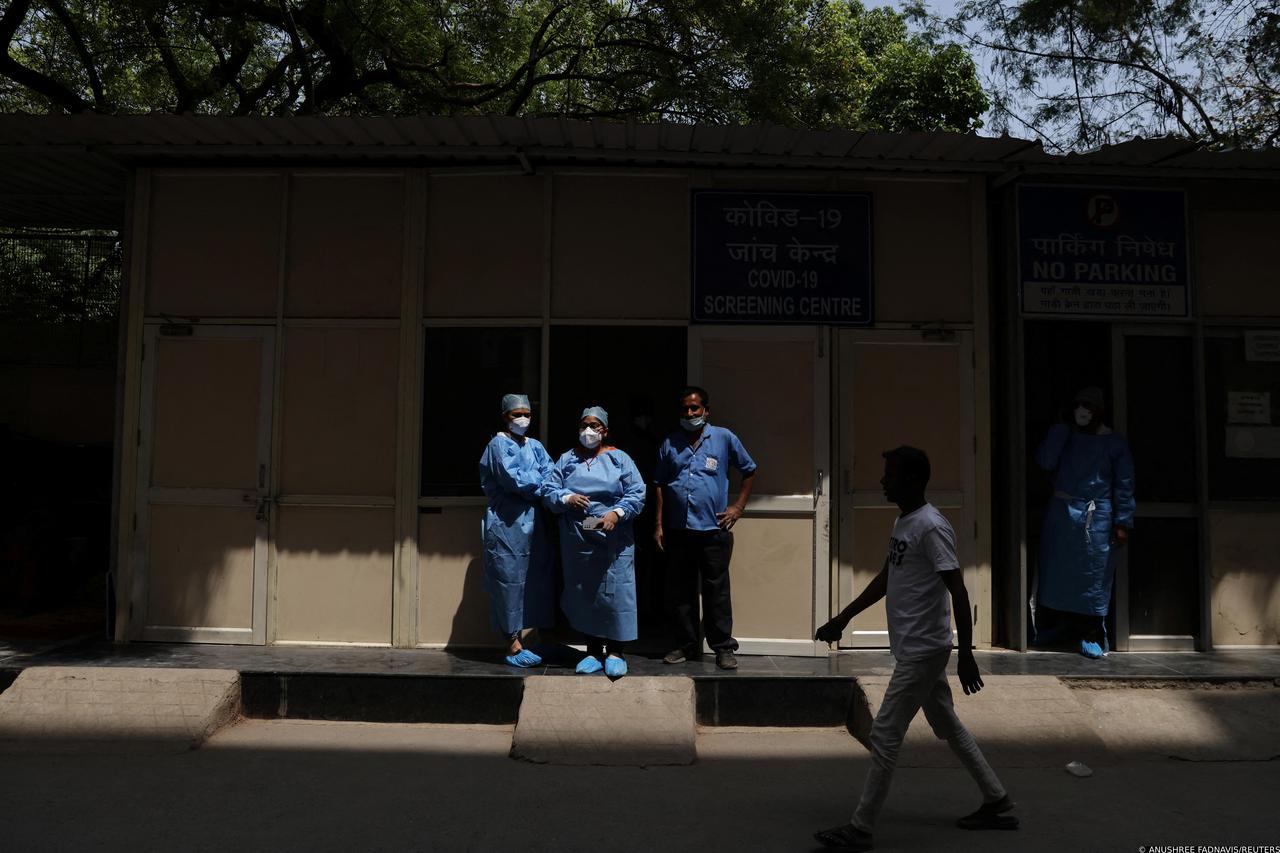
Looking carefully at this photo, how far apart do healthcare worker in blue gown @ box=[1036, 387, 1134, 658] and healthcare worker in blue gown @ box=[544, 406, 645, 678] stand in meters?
2.99

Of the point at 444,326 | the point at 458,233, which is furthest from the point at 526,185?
the point at 444,326

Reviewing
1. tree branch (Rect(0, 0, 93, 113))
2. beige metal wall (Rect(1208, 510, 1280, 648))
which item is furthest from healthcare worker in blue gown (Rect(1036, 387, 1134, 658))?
tree branch (Rect(0, 0, 93, 113))

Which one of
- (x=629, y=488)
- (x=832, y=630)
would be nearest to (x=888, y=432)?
(x=629, y=488)

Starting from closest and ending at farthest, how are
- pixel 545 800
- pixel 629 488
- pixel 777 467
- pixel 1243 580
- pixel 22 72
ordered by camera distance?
pixel 545 800
pixel 629 488
pixel 777 467
pixel 1243 580
pixel 22 72

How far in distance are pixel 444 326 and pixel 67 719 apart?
3318 millimetres

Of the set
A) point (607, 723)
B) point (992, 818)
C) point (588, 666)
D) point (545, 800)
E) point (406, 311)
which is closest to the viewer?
point (992, 818)

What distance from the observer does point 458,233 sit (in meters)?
6.91

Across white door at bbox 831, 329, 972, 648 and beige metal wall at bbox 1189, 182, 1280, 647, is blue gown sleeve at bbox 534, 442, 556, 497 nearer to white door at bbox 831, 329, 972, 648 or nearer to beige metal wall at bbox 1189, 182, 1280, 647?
white door at bbox 831, 329, 972, 648

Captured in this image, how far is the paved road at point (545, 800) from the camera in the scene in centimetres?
403

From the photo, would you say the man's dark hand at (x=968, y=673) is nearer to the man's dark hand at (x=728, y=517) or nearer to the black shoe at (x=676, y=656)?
the man's dark hand at (x=728, y=517)

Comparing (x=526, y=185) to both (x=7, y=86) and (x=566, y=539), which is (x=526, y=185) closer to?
(x=566, y=539)

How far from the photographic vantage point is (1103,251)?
6.92m

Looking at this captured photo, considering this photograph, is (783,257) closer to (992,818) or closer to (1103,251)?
(1103,251)

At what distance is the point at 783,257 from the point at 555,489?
7.71ft
